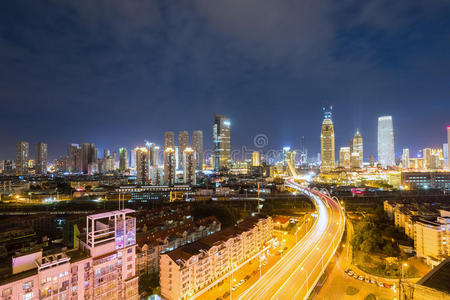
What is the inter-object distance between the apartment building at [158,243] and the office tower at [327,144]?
252 feet

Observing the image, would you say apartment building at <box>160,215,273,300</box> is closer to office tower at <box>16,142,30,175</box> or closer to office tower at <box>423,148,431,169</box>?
office tower at <box>423,148,431,169</box>

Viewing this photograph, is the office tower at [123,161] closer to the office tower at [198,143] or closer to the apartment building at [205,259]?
the office tower at [198,143]

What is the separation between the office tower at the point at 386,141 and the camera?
269 ft

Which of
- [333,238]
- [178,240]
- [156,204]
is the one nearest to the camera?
[178,240]

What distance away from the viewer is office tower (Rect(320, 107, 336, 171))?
81.9m

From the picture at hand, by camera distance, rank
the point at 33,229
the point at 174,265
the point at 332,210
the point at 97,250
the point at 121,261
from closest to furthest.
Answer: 1. the point at 97,250
2. the point at 121,261
3. the point at 174,265
4. the point at 33,229
5. the point at 332,210

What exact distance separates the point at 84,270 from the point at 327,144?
87210mm

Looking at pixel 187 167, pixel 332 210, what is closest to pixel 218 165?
pixel 187 167

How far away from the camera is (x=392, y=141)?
81.9 metres

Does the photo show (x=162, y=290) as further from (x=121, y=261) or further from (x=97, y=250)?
(x=97, y=250)

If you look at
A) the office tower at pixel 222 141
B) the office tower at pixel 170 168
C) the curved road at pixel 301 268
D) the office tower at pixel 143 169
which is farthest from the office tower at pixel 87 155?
the curved road at pixel 301 268

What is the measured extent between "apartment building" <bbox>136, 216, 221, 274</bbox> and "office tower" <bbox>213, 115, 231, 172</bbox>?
69991 millimetres

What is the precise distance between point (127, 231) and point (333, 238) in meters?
14.1

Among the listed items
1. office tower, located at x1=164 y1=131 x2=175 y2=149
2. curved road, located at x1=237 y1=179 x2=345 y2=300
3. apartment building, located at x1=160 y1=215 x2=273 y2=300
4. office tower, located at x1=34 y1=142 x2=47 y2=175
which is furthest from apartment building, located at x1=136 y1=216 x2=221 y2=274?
office tower, located at x1=34 y1=142 x2=47 y2=175
